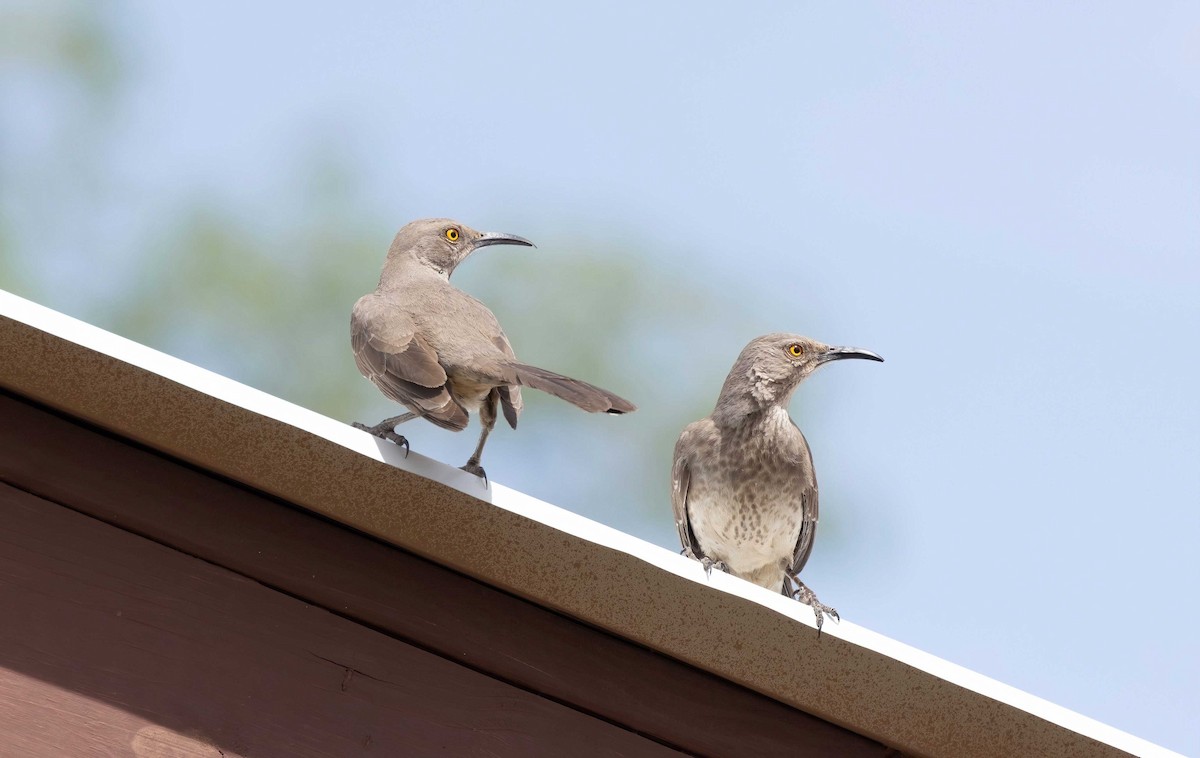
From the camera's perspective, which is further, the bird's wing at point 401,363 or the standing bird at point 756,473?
the standing bird at point 756,473

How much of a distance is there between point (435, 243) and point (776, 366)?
63.6 inches

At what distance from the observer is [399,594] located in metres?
3.00

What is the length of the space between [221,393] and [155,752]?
0.80 m

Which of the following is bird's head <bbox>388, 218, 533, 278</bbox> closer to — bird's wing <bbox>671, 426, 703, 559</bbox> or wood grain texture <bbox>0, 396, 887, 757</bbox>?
bird's wing <bbox>671, 426, 703, 559</bbox>

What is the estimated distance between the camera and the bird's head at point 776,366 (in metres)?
5.71

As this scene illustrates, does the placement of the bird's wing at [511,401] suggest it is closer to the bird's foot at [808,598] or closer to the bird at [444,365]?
the bird at [444,365]

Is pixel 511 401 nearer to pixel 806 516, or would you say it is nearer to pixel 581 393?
pixel 581 393

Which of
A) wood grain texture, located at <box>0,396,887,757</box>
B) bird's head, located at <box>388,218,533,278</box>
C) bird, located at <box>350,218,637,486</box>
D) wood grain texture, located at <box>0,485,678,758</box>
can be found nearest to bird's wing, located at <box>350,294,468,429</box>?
bird, located at <box>350,218,637,486</box>

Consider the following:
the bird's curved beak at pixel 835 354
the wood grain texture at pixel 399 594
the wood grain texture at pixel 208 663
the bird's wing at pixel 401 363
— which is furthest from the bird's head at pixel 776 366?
the wood grain texture at pixel 208 663

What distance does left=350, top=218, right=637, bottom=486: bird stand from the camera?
351 cm

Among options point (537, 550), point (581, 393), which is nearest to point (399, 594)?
point (537, 550)

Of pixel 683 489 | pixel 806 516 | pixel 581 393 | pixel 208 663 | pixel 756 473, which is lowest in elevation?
pixel 208 663

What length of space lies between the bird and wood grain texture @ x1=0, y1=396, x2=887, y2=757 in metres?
0.33

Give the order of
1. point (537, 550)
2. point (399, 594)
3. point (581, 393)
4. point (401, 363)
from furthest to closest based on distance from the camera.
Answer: point (401, 363), point (581, 393), point (399, 594), point (537, 550)
